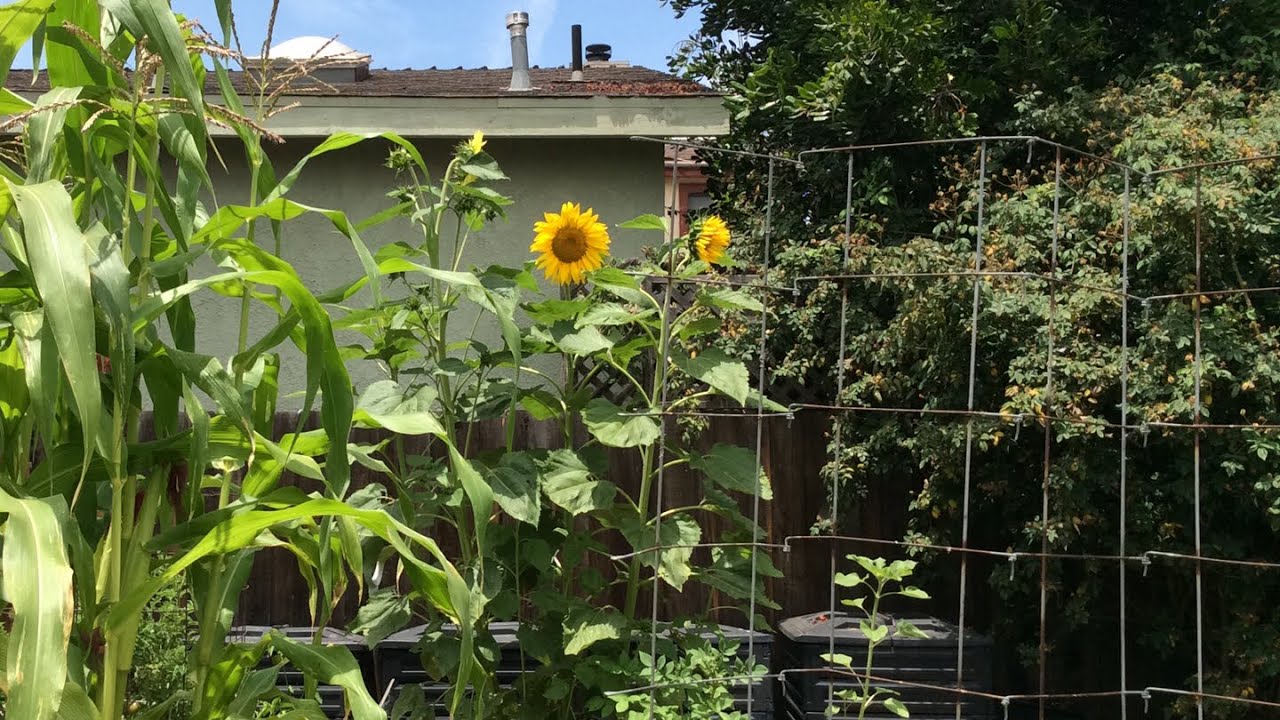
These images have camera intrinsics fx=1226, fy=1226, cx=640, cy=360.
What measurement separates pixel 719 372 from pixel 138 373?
5.22ft

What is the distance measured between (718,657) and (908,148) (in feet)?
10.7

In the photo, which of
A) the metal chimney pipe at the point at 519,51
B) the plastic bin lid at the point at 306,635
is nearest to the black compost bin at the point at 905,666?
the plastic bin lid at the point at 306,635

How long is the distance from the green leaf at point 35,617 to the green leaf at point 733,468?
6.16ft

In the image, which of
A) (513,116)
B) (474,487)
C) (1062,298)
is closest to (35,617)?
(474,487)

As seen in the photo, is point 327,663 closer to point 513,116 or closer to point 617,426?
point 617,426

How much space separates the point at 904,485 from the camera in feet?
17.2

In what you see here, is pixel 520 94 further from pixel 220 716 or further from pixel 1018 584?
pixel 220 716

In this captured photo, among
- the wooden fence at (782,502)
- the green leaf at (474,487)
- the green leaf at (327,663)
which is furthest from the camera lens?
the wooden fence at (782,502)

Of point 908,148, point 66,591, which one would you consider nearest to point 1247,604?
point 908,148

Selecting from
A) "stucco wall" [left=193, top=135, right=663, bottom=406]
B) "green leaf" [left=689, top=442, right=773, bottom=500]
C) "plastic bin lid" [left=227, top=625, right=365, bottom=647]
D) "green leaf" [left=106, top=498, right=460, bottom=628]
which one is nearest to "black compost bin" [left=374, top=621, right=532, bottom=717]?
"plastic bin lid" [left=227, top=625, right=365, bottom=647]

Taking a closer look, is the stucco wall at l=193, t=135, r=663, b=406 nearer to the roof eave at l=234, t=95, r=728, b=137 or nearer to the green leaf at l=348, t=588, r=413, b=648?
the roof eave at l=234, t=95, r=728, b=137

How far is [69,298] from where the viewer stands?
63.3 inches

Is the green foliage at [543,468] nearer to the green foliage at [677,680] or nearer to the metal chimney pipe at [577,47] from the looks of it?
the green foliage at [677,680]

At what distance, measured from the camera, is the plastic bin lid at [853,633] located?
4.09 m
